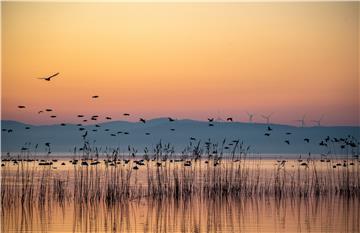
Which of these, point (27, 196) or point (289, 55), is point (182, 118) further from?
point (27, 196)

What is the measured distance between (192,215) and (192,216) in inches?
1.5

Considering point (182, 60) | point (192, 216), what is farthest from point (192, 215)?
point (182, 60)

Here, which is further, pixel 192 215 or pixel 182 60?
pixel 182 60

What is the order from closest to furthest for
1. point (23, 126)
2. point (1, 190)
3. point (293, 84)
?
1. point (1, 190)
2. point (23, 126)
3. point (293, 84)

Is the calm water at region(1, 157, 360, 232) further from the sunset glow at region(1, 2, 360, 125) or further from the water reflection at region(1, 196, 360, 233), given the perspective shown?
the sunset glow at region(1, 2, 360, 125)

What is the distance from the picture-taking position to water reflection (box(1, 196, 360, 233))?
22.3ft

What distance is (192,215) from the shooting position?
7352 millimetres

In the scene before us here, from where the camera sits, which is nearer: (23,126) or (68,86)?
(23,126)

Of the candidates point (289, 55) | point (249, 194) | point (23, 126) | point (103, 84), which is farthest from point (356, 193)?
point (23, 126)

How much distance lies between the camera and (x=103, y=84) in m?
9.15

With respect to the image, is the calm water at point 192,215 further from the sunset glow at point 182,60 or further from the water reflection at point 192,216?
the sunset glow at point 182,60

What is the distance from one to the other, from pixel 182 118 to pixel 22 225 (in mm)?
3180

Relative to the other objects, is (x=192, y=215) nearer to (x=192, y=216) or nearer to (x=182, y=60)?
(x=192, y=216)

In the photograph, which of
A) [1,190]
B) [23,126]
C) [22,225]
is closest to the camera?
[22,225]
